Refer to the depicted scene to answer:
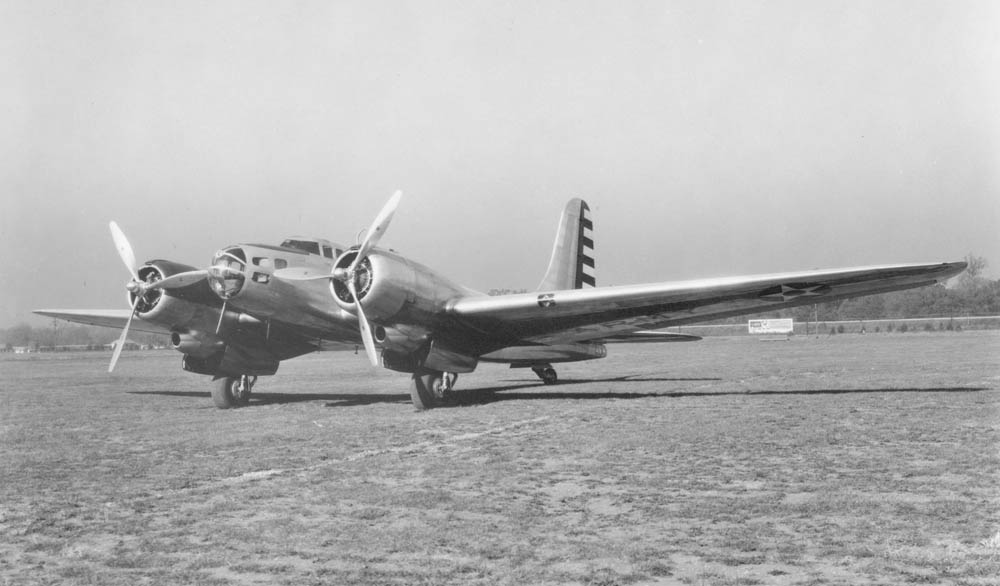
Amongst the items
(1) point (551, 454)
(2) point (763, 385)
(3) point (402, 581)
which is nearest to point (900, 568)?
(3) point (402, 581)

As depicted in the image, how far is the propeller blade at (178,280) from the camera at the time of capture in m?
15.6

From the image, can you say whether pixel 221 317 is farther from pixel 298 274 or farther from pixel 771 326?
pixel 771 326

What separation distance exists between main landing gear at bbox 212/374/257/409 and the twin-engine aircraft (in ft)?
0.09

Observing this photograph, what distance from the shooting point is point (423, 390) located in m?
15.6

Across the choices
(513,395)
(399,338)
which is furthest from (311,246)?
(513,395)

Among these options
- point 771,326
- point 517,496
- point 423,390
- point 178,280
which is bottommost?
point 517,496

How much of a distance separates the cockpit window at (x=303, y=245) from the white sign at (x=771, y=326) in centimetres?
7272

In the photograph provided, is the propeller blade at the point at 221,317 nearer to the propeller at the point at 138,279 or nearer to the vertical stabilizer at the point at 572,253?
the propeller at the point at 138,279

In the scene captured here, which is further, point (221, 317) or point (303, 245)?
point (303, 245)

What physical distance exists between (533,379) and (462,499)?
1976 cm

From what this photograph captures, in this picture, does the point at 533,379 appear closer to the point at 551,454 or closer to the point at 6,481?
the point at 551,454

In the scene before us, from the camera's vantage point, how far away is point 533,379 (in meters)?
26.6

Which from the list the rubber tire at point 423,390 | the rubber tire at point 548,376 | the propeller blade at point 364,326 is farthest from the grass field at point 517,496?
the rubber tire at point 548,376

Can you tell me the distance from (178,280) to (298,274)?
246 cm
